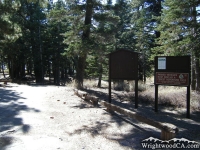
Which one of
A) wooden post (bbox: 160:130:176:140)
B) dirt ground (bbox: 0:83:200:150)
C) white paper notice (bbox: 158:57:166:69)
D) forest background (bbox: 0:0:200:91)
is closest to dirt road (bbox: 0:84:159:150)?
dirt ground (bbox: 0:83:200:150)

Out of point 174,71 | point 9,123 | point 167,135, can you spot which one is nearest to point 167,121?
point 174,71

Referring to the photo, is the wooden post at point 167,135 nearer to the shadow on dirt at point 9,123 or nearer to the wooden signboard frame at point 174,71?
the wooden signboard frame at point 174,71

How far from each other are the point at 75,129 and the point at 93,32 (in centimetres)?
1039

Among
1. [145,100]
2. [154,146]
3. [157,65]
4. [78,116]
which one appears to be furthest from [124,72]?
[154,146]

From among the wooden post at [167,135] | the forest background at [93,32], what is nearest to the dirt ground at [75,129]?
the wooden post at [167,135]

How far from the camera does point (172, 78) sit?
7.50m

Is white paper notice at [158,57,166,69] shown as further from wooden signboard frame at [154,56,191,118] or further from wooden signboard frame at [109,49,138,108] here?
wooden signboard frame at [109,49,138,108]

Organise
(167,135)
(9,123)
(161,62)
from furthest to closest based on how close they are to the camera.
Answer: (161,62), (9,123), (167,135)

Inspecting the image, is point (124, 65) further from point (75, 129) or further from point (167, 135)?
point (167, 135)

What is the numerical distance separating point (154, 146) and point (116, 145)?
0.80 m

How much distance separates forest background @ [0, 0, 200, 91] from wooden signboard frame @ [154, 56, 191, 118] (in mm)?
1857

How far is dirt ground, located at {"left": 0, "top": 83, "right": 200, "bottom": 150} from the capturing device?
4.46 meters

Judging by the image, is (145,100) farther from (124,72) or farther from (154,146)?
(154,146)

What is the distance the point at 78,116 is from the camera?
695cm
